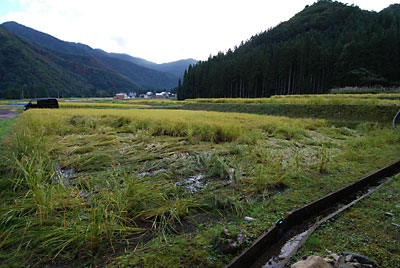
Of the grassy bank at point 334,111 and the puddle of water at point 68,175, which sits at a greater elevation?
the grassy bank at point 334,111

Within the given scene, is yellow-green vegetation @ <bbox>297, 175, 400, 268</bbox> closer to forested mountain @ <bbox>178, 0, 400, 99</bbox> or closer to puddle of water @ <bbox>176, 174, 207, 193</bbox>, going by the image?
puddle of water @ <bbox>176, 174, 207, 193</bbox>

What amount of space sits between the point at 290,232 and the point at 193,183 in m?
1.36

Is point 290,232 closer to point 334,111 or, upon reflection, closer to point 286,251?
point 286,251

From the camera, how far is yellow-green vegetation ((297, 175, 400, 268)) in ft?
4.87

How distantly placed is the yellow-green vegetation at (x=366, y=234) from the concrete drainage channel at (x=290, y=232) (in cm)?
8

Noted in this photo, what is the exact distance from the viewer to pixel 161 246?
1474 millimetres

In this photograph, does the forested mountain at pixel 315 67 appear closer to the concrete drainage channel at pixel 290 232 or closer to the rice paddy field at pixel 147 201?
the rice paddy field at pixel 147 201

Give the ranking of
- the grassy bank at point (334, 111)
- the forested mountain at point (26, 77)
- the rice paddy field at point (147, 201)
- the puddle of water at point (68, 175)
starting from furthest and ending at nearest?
the forested mountain at point (26, 77)
the grassy bank at point (334, 111)
the puddle of water at point (68, 175)
the rice paddy field at point (147, 201)

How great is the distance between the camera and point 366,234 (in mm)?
1690

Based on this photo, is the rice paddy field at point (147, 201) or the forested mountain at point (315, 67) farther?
the forested mountain at point (315, 67)

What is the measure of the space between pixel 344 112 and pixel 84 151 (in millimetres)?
11395

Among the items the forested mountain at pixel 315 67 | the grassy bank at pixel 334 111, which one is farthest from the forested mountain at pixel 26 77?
the grassy bank at pixel 334 111

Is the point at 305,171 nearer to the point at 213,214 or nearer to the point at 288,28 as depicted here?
the point at 213,214

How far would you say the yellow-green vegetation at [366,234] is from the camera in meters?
1.49
